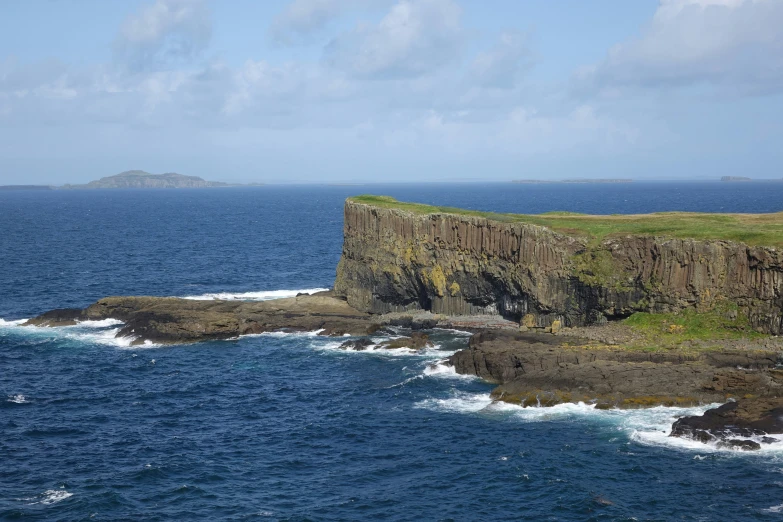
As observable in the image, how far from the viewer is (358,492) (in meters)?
45.4

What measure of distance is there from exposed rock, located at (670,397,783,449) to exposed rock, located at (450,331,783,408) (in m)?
2.63

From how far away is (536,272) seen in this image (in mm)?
76000

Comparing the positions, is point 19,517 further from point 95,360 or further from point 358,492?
point 95,360

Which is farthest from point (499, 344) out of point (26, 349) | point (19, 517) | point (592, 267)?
point (26, 349)

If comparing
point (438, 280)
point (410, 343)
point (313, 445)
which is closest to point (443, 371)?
point (410, 343)

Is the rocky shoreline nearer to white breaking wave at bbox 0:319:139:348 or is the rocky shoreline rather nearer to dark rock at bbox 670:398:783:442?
dark rock at bbox 670:398:783:442

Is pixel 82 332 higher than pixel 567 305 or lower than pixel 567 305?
lower

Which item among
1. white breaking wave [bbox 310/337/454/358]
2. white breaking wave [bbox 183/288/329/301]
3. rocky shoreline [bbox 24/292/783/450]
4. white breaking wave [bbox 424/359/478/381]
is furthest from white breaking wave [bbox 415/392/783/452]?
white breaking wave [bbox 183/288/329/301]

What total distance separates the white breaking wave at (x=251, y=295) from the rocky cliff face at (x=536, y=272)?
9293 mm

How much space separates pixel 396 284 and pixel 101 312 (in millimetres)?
31380

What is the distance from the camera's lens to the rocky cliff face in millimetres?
67062

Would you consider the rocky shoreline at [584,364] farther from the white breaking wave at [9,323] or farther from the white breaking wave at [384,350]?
the white breaking wave at [9,323]

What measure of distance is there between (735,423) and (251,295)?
63.4m

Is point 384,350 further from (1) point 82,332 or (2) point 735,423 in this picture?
(2) point 735,423
